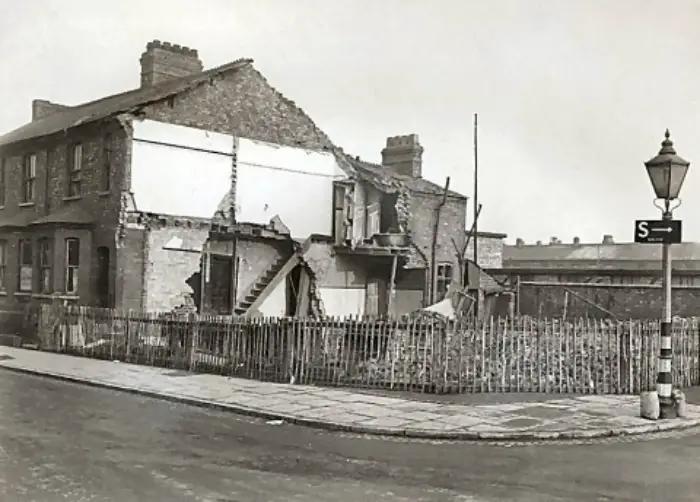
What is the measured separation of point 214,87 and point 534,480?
1676 centimetres

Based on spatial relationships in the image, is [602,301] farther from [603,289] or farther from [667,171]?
[667,171]

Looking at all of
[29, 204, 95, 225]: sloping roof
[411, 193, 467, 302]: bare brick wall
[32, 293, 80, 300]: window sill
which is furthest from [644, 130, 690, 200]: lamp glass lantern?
[411, 193, 467, 302]: bare brick wall

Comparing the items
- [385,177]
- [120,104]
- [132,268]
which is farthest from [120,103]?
[385,177]

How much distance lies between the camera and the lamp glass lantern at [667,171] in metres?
A: 10.1

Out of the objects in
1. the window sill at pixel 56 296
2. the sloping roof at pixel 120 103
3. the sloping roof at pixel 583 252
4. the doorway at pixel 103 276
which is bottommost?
the window sill at pixel 56 296

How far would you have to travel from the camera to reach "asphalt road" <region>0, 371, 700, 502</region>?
Answer: 250 inches

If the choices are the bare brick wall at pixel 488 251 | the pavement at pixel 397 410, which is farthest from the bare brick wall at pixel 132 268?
the bare brick wall at pixel 488 251

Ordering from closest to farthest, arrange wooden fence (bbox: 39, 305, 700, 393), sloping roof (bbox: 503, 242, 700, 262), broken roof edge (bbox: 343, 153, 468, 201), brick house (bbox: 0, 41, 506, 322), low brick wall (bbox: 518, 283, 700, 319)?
wooden fence (bbox: 39, 305, 700, 393)
brick house (bbox: 0, 41, 506, 322)
low brick wall (bbox: 518, 283, 700, 319)
broken roof edge (bbox: 343, 153, 468, 201)
sloping roof (bbox: 503, 242, 700, 262)

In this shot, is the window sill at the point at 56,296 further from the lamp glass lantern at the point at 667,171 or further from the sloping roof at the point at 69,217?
the lamp glass lantern at the point at 667,171

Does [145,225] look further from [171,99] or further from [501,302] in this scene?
[501,302]

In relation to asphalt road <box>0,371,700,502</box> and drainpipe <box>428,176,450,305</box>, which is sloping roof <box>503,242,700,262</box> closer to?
drainpipe <box>428,176,450,305</box>

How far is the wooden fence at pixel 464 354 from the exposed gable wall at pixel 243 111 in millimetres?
8367

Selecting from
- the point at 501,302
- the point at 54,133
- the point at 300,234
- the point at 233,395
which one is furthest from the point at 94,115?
the point at 501,302

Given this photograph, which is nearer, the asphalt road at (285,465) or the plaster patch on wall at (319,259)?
the asphalt road at (285,465)
